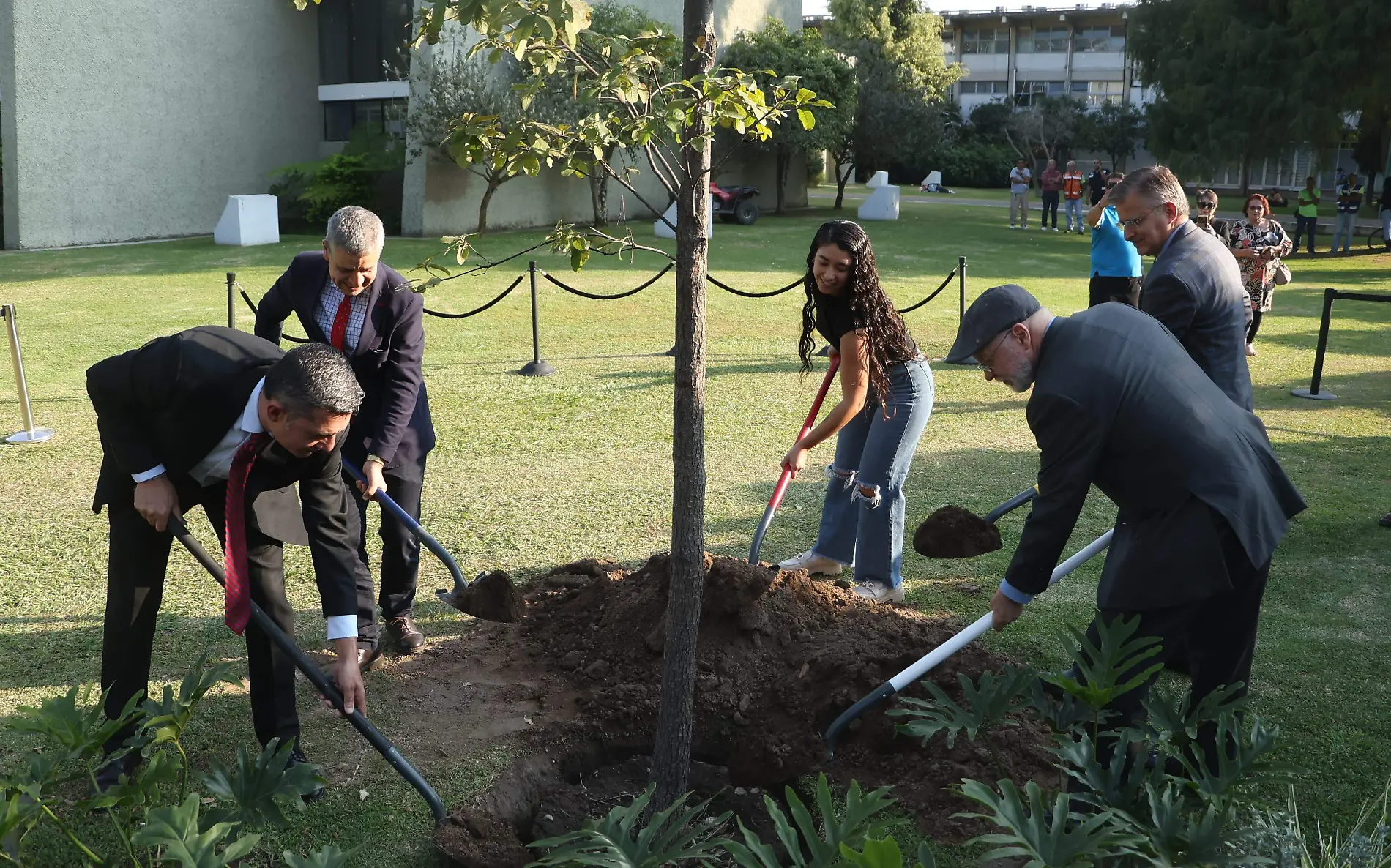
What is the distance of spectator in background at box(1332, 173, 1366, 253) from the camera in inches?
845

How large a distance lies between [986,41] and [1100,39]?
20.3ft

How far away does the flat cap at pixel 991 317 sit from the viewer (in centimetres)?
297

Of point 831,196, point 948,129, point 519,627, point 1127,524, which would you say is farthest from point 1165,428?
point 948,129

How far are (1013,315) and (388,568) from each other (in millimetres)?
2855

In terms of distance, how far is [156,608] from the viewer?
144 inches

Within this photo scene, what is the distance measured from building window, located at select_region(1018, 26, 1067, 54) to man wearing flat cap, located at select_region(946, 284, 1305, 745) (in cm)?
6301

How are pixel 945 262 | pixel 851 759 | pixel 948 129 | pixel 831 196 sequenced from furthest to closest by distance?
pixel 948 129, pixel 831 196, pixel 945 262, pixel 851 759

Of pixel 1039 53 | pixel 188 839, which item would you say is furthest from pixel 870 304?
pixel 1039 53

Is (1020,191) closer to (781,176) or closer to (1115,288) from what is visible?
(781,176)

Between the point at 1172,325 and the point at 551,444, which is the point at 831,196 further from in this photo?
the point at 1172,325

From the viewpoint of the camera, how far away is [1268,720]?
13.1ft

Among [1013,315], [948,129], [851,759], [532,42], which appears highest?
[948,129]

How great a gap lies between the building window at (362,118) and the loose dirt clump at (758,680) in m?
21.7

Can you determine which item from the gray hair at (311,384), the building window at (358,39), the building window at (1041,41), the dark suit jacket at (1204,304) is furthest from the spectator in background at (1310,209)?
the building window at (1041,41)
